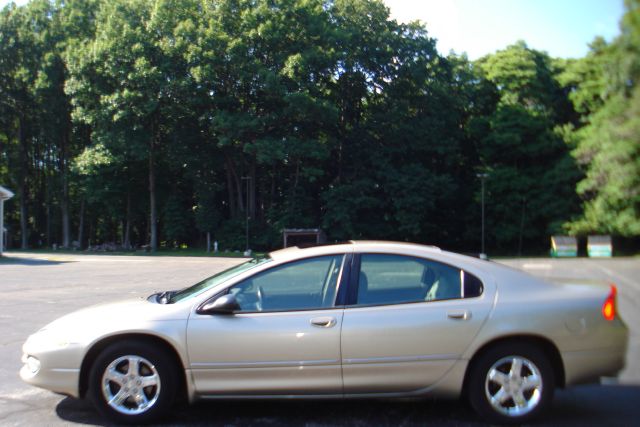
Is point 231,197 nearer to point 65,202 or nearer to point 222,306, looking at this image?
point 65,202

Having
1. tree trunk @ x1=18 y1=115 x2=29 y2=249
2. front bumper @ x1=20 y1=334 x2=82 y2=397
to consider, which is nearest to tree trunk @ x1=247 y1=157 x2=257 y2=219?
tree trunk @ x1=18 y1=115 x2=29 y2=249

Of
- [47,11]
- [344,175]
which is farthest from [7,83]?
[344,175]

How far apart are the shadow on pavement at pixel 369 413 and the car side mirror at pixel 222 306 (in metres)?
0.95

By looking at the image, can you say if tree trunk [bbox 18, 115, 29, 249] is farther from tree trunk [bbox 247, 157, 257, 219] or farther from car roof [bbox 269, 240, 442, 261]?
car roof [bbox 269, 240, 442, 261]

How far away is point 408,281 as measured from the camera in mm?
5133

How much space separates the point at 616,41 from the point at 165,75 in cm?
4033

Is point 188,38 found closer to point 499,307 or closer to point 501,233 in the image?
point 501,233

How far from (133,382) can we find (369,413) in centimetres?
201

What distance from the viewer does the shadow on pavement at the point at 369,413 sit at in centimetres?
490

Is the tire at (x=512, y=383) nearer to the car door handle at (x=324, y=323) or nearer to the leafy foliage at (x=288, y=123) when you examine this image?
the car door handle at (x=324, y=323)

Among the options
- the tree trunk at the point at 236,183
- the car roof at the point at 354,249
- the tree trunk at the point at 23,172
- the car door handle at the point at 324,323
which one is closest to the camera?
the car door handle at the point at 324,323

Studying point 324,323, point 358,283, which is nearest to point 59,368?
point 324,323

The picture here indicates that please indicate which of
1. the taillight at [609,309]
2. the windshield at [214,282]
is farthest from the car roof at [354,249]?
the taillight at [609,309]

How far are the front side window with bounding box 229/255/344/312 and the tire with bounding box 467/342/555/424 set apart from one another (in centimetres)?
136
